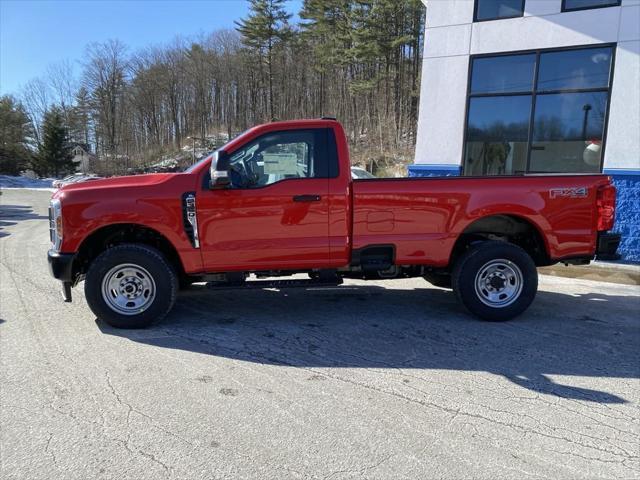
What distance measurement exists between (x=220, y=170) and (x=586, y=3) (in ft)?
28.7

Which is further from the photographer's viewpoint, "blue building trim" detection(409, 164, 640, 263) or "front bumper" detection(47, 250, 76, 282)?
"blue building trim" detection(409, 164, 640, 263)

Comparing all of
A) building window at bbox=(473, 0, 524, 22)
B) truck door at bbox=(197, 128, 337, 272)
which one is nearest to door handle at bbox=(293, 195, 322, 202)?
truck door at bbox=(197, 128, 337, 272)

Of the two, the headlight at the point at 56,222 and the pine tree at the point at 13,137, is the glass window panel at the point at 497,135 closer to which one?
the headlight at the point at 56,222

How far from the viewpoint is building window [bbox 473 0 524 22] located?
9.62 m

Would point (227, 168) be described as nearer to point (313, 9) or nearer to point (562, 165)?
point (562, 165)

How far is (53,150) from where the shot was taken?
51.5 meters

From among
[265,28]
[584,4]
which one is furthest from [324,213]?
[265,28]

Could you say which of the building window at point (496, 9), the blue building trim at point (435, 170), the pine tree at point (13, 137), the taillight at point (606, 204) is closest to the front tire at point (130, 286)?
the taillight at point (606, 204)

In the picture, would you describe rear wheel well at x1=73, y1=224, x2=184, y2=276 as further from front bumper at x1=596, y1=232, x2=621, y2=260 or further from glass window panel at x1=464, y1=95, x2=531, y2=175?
glass window panel at x1=464, y1=95, x2=531, y2=175

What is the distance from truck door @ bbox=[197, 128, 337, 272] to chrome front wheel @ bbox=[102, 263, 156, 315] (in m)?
0.64

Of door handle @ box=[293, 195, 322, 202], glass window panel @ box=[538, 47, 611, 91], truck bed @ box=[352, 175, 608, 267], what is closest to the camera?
door handle @ box=[293, 195, 322, 202]

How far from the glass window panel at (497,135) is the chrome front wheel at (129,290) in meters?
8.00

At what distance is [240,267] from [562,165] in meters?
8.04

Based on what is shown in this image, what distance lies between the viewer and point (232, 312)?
5301mm
